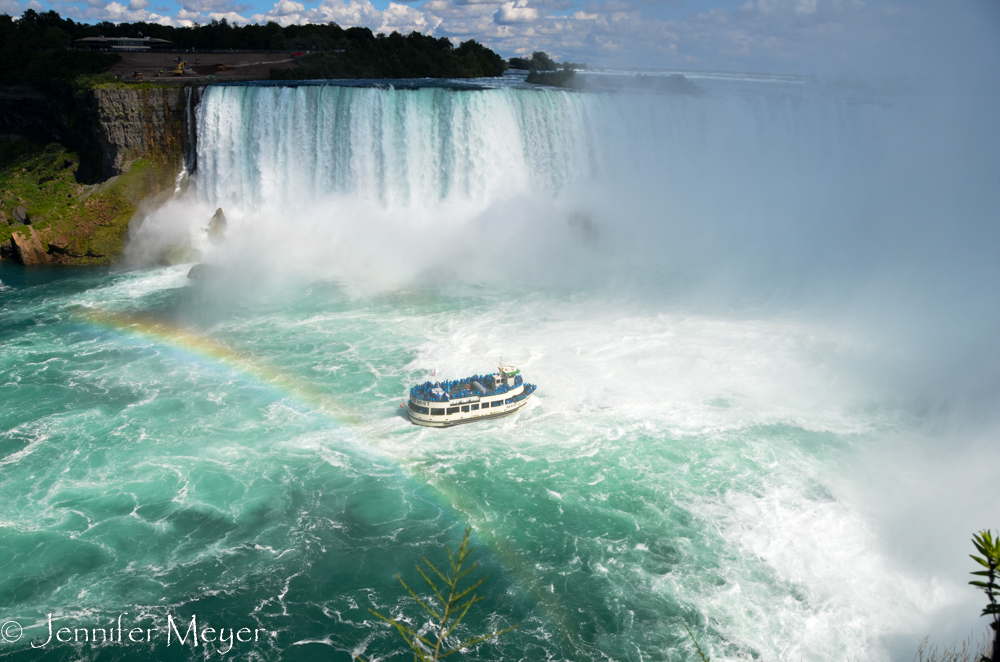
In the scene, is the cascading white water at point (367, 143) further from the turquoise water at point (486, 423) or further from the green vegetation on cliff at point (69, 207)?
the green vegetation on cliff at point (69, 207)

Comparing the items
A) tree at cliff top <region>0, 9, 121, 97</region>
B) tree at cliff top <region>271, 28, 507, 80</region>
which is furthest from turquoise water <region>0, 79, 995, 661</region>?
tree at cliff top <region>271, 28, 507, 80</region>

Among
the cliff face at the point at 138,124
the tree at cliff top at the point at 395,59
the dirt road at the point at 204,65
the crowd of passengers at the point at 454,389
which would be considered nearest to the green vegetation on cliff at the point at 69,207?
the cliff face at the point at 138,124

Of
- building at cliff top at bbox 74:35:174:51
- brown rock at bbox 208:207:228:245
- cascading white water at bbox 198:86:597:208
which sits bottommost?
brown rock at bbox 208:207:228:245

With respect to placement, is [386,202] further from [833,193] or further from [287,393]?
[833,193]

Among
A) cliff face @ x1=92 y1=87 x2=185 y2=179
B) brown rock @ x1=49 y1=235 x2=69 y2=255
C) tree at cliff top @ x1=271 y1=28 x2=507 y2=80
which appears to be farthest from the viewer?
tree at cliff top @ x1=271 y1=28 x2=507 y2=80

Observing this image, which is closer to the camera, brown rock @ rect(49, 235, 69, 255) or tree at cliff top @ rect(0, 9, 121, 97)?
brown rock @ rect(49, 235, 69, 255)

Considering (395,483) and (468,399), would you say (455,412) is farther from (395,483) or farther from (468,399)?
(395,483)

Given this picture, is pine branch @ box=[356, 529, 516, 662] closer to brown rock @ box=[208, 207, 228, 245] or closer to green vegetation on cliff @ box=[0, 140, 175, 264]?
brown rock @ box=[208, 207, 228, 245]
